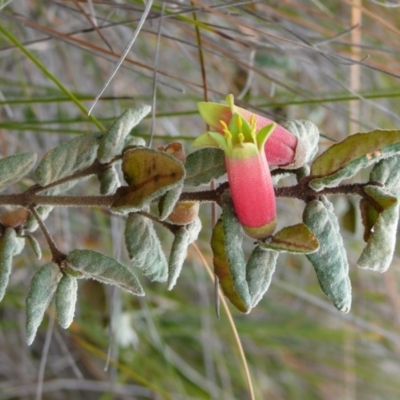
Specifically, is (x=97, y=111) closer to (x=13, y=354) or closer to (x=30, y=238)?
(x=13, y=354)

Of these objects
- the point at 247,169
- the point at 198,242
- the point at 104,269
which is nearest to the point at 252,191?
the point at 247,169

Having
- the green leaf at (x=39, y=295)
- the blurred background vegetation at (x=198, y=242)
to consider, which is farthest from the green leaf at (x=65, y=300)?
the blurred background vegetation at (x=198, y=242)

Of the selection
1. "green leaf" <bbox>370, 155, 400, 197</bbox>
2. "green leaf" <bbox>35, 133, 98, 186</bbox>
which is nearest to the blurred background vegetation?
"green leaf" <bbox>35, 133, 98, 186</bbox>

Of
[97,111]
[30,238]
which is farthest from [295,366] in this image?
[30,238]

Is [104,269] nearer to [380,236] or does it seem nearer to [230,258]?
[230,258]

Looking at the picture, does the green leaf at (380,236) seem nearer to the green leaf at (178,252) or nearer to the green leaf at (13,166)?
the green leaf at (178,252)
